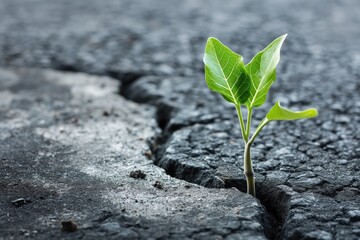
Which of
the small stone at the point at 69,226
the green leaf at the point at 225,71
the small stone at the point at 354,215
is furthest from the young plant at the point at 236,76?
the small stone at the point at 69,226

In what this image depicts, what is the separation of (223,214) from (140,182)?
0.38 meters

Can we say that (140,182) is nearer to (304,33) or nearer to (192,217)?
(192,217)

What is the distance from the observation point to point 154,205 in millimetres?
1732

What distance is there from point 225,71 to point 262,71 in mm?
127

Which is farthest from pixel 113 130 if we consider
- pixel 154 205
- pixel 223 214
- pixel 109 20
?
pixel 109 20

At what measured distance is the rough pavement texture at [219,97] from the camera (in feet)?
6.09

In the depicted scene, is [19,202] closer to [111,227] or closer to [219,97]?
[111,227]

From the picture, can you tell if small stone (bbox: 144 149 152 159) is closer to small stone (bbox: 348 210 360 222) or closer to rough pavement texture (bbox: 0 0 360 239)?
rough pavement texture (bbox: 0 0 360 239)

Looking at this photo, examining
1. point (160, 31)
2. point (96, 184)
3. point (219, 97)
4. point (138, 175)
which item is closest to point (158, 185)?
point (138, 175)

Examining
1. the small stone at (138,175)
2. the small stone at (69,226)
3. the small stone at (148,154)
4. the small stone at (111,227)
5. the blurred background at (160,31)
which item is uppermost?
the blurred background at (160,31)

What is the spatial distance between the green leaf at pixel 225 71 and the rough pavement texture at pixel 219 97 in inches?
14.6

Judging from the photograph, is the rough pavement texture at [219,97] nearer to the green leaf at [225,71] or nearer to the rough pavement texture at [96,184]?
the rough pavement texture at [96,184]

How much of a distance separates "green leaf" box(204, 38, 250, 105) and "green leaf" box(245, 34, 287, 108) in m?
0.02

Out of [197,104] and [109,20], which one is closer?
[197,104]
